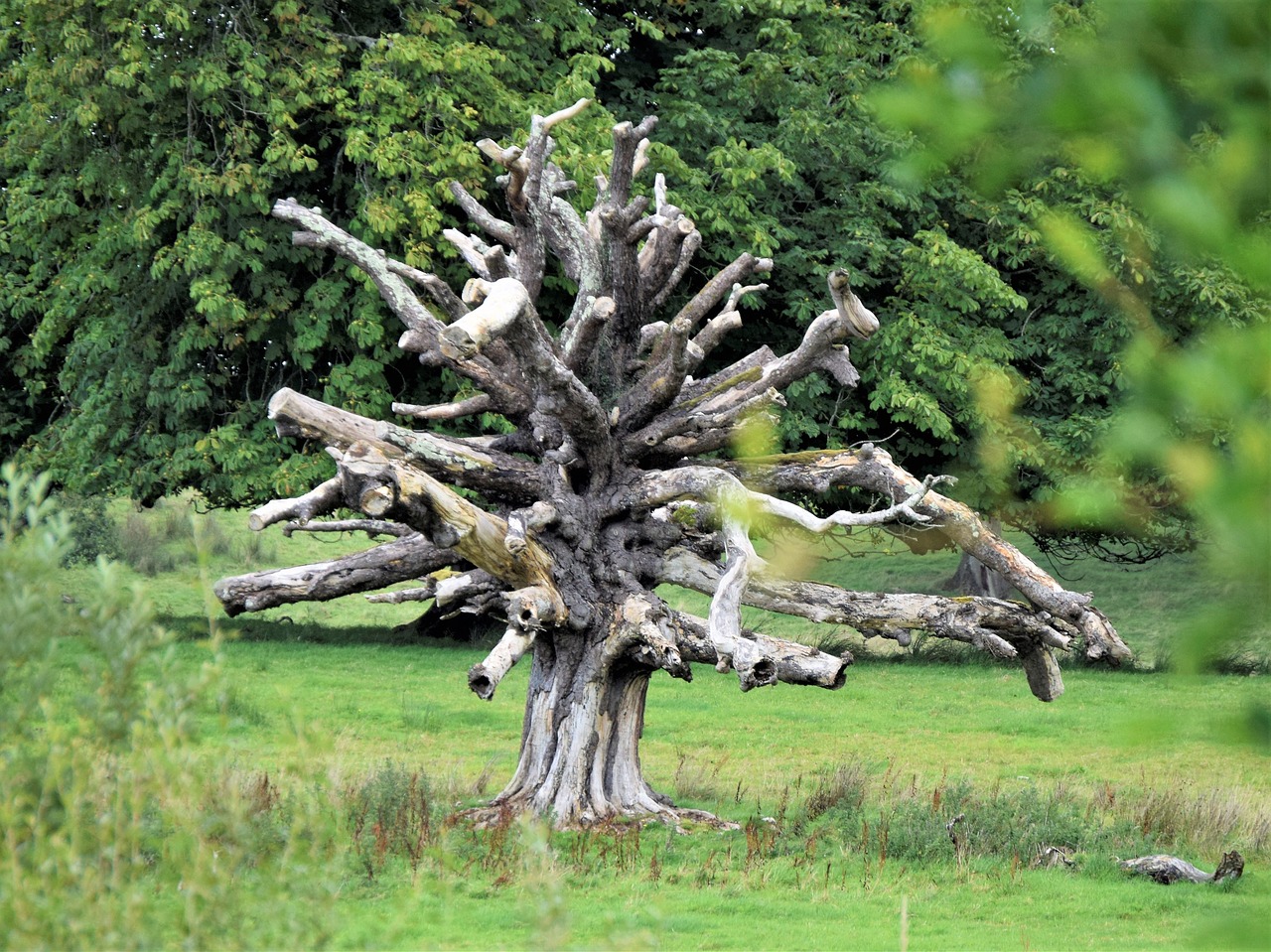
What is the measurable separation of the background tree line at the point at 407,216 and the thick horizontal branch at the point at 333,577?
792 centimetres

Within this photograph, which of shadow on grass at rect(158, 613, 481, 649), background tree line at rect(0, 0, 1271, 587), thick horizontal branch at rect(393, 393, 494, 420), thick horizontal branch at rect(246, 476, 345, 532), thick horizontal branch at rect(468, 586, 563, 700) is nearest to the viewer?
thick horizontal branch at rect(468, 586, 563, 700)

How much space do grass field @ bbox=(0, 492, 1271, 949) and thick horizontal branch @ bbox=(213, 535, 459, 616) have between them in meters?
0.85

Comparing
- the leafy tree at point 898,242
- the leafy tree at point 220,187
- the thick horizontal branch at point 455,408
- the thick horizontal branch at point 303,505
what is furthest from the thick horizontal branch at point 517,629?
the leafy tree at point 898,242

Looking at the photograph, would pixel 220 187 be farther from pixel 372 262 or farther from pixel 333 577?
pixel 333 577

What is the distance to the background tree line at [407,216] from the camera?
1958 cm

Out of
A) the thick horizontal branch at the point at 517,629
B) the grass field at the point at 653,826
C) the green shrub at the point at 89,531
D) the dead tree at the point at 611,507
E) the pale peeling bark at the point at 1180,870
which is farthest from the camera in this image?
the green shrub at the point at 89,531

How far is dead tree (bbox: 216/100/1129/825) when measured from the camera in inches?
399

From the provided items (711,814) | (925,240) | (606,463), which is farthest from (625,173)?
(925,240)

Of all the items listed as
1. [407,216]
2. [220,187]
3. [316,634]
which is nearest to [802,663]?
[407,216]

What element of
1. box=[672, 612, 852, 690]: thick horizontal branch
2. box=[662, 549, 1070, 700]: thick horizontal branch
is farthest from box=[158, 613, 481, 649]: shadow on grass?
box=[672, 612, 852, 690]: thick horizontal branch

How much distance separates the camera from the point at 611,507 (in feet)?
37.2

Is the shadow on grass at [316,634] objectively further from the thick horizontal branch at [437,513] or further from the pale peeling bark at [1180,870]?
the pale peeling bark at [1180,870]

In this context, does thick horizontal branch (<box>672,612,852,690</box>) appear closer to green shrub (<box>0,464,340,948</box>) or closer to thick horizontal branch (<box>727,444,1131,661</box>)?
thick horizontal branch (<box>727,444,1131,661</box>)

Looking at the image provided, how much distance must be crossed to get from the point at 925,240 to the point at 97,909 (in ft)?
61.0
